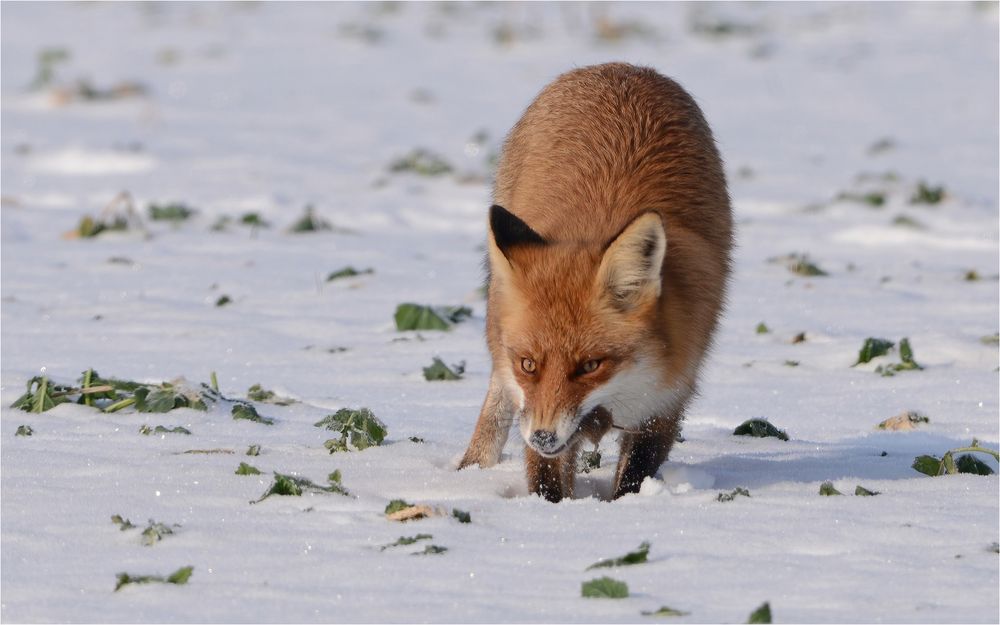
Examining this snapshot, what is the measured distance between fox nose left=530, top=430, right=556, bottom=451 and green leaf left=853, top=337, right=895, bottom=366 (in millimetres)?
3589

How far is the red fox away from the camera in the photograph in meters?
5.29

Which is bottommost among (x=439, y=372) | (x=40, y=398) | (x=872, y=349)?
(x=40, y=398)

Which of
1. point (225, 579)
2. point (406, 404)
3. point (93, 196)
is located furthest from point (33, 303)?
point (225, 579)

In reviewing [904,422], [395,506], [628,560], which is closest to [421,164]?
[904,422]

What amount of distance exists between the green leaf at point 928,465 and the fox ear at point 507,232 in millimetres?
1883

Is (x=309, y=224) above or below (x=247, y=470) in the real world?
above

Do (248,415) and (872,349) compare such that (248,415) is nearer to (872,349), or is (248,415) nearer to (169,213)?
(872,349)

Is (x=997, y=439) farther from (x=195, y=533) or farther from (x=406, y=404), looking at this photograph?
(x=195, y=533)

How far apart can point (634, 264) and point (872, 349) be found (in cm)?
325

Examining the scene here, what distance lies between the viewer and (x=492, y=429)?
254 inches

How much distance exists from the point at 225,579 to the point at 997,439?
4.12 metres

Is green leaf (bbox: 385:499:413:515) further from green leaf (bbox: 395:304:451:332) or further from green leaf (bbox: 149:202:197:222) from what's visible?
green leaf (bbox: 149:202:197:222)

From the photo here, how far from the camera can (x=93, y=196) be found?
553 inches

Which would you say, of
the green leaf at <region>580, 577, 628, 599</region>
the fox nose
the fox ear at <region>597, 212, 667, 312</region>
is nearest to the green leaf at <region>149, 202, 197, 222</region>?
the fox ear at <region>597, 212, 667, 312</region>
